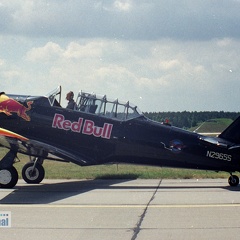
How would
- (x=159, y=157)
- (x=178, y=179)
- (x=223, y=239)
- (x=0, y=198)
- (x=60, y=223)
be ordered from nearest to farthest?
1. (x=223, y=239)
2. (x=60, y=223)
3. (x=0, y=198)
4. (x=159, y=157)
5. (x=178, y=179)

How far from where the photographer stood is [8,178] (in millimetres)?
13602

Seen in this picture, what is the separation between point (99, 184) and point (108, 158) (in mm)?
700

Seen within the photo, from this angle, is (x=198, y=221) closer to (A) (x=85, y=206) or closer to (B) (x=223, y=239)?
(B) (x=223, y=239)

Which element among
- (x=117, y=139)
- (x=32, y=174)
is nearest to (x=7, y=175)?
(x=32, y=174)

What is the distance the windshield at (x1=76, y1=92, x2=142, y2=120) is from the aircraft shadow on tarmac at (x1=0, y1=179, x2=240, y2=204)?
1.78 m

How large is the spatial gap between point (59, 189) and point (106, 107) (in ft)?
8.34

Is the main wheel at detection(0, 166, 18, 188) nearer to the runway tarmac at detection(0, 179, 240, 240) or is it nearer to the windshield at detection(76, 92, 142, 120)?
the runway tarmac at detection(0, 179, 240, 240)

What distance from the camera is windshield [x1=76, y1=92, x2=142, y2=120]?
48.0ft

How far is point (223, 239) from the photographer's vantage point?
7.54 meters

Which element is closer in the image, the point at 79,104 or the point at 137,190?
the point at 137,190

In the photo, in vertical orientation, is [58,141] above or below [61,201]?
above

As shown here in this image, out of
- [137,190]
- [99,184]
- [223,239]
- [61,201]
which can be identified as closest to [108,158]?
[99,184]

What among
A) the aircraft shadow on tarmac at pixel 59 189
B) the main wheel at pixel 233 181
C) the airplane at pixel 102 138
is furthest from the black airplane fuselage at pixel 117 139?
the aircraft shadow on tarmac at pixel 59 189

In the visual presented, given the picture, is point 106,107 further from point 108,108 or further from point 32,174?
point 32,174
